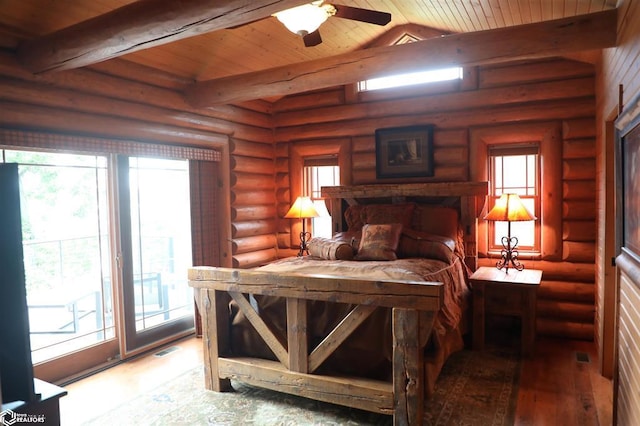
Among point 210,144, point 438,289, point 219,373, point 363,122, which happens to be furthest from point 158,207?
point 438,289

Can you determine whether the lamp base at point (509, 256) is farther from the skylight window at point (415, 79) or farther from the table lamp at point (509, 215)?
the skylight window at point (415, 79)

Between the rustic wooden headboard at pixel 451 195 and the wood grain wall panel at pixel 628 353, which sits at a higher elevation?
the rustic wooden headboard at pixel 451 195

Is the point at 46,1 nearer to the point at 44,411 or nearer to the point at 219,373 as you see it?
the point at 44,411

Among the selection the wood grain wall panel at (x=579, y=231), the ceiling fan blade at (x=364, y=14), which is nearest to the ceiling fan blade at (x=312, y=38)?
the ceiling fan blade at (x=364, y=14)

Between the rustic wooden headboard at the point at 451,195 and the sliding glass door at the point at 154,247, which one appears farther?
the rustic wooden headboard at the point at 451,195

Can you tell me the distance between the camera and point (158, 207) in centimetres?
457

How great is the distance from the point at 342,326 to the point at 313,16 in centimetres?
207

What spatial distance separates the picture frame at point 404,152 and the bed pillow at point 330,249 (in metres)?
1.26

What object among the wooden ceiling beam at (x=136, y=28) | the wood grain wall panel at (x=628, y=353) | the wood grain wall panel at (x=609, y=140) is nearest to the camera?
the wood grain wall panel at (x=628, y=353)

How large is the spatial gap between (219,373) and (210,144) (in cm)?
269

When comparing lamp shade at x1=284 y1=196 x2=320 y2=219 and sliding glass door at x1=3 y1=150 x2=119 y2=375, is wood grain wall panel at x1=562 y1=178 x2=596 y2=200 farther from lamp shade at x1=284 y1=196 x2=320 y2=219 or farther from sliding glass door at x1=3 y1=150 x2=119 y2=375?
sliding glass door at x1=3 y1=150 x2=119 y2=375

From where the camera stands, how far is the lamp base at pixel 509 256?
454 cm
